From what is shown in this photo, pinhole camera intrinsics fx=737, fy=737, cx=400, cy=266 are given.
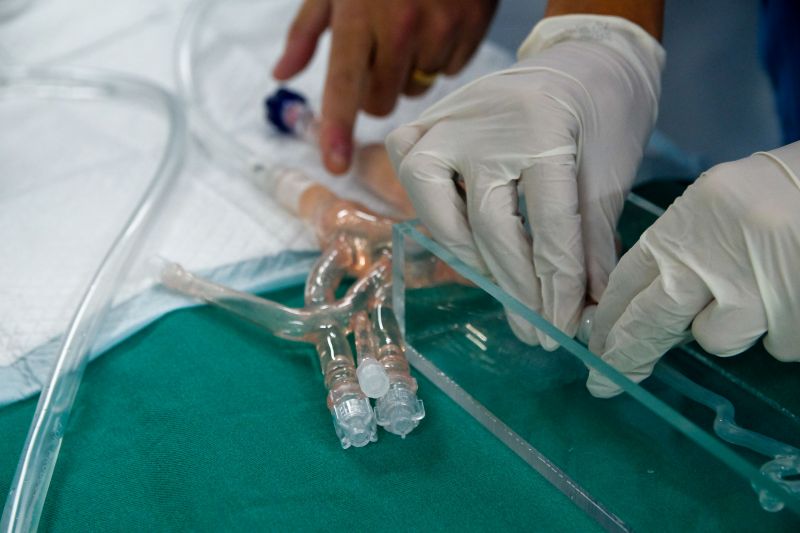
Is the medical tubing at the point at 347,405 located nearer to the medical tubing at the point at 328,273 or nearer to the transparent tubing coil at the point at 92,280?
the medical tubing at the point at 328,273

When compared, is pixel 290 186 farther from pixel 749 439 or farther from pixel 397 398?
pixel 749 439

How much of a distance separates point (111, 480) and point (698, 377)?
26.2 inches

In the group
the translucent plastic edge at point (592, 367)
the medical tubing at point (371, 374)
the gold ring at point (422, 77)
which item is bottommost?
the medical tubing at point (371, 374)

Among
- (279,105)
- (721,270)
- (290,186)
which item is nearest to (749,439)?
(721,270)

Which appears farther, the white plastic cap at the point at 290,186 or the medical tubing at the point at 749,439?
the white plastic cap at the point at 290,186

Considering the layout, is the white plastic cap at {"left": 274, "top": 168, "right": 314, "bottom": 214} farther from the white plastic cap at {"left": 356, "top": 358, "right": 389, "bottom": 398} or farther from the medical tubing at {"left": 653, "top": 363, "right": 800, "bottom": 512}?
the medical tubing at {"left": 653, "top": 363, "right": 800, "bottom": 512}

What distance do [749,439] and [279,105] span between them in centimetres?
101

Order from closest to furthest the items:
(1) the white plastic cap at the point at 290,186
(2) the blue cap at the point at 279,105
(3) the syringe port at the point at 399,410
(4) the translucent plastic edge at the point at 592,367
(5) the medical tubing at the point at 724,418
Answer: (4) the translucent plastic edge at the point at 592,367, (5) the medical tubing at the point at 724,418, (3) the syringe port at the point at 399,410, (1) the white plastic cap at the point at 290,186, (2) the blue cap at the point at 279,105

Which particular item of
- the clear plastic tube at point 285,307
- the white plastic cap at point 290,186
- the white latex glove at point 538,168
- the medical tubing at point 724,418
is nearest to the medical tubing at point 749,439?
the medical tubing at point 724,418

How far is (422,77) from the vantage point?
57.2 inches

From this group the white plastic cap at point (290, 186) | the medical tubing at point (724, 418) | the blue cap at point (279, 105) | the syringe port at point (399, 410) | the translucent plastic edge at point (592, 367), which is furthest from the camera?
the blue cap at point (279, 105)

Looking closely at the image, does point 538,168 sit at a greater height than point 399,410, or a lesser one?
greater

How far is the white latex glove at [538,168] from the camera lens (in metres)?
0.85

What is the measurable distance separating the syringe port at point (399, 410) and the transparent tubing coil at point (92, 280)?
0.37 metres
